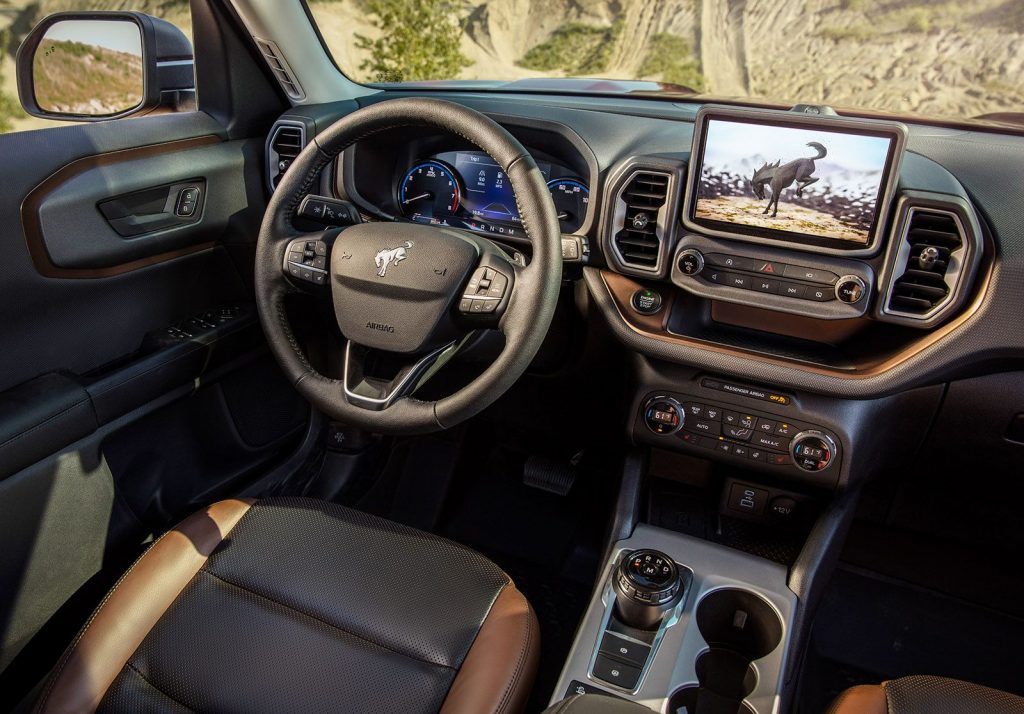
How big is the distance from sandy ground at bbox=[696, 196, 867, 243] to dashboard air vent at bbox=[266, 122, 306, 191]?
102 cm

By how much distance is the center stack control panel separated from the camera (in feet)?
5.17

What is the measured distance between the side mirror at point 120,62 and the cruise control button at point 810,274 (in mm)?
1539

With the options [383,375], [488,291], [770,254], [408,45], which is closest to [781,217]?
[770,254]

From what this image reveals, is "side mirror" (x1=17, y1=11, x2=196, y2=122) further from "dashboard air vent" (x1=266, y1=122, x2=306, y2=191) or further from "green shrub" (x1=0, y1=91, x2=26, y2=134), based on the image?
"dashboard air vent" (x1=266, y1=122, x2=306, y2=191)

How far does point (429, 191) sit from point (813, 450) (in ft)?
3.55

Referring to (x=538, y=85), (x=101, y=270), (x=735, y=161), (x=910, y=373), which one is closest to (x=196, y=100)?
(x=101, y=270)

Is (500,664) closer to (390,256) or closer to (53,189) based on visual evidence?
(390,256)

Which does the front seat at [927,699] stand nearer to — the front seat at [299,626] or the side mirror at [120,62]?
the front seat at [299,626]

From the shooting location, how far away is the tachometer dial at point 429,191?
1.88m

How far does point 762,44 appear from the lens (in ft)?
40.5

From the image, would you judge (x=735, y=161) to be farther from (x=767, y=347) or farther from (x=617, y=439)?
(x=617, y=439)

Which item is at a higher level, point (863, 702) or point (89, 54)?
point (89, 54)

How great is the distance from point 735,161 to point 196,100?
4.58 feet

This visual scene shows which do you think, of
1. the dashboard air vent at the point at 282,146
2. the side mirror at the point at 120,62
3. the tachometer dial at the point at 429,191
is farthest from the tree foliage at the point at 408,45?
the tachometer dial at the point at 429,191
